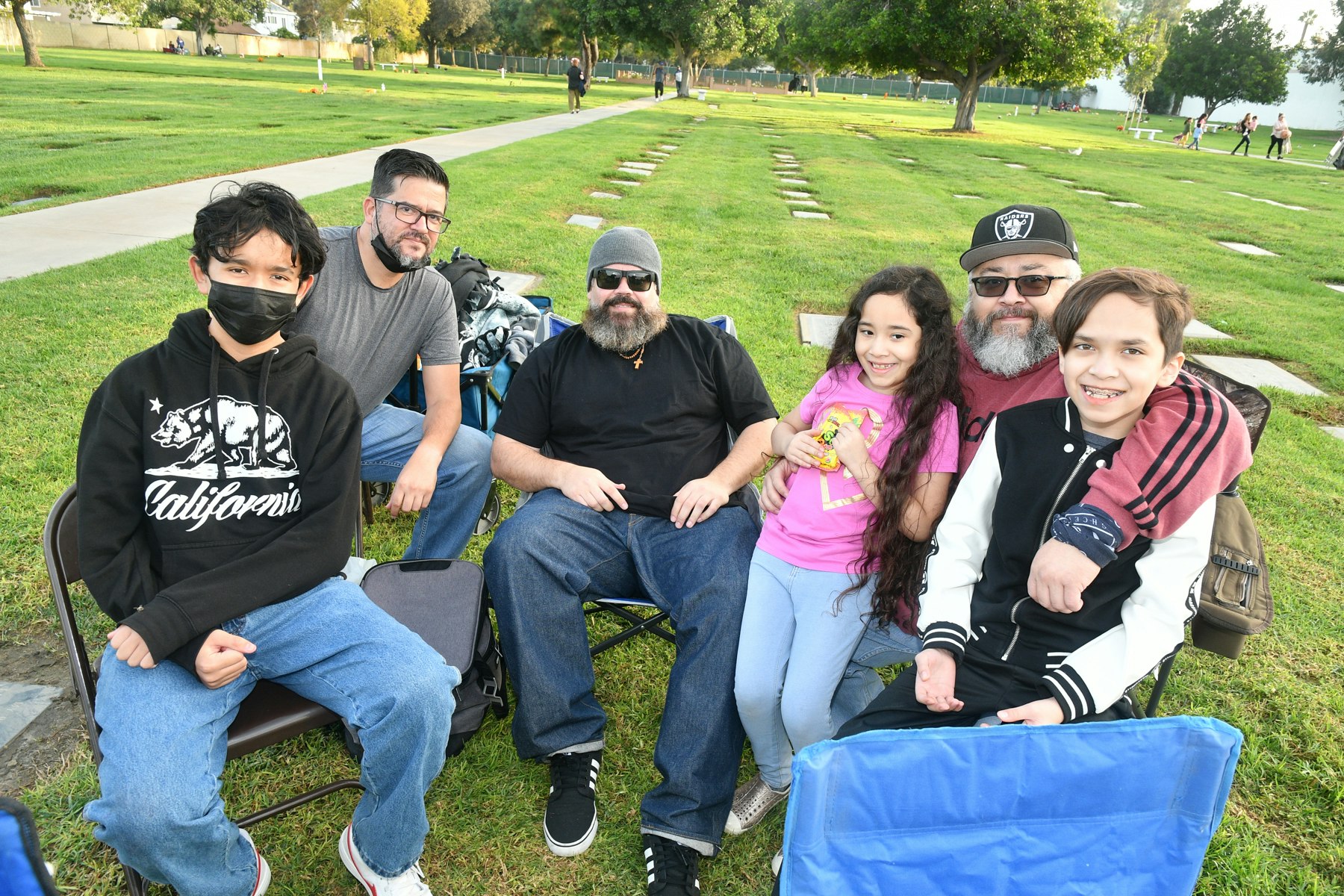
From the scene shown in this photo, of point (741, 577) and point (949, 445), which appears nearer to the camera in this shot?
point (949, 445)

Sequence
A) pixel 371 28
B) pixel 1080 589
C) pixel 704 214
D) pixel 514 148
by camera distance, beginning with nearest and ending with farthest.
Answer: pixel 1080 589
pixel 704 214
pixel 514 148
pixel 371 28

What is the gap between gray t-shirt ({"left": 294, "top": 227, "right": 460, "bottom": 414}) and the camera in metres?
3.27

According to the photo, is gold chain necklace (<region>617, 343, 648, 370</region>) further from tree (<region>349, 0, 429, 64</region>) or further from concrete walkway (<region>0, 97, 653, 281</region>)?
tree (<region>349, 0, 429, 64</region>)

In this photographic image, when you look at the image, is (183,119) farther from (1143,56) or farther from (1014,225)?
(1143,56)

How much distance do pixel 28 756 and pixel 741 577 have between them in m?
2.36

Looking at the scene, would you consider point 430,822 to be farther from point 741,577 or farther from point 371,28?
point 371,28

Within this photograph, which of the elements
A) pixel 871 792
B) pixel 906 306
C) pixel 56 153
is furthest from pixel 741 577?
pixel 56 153

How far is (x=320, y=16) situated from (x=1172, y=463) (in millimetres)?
74793

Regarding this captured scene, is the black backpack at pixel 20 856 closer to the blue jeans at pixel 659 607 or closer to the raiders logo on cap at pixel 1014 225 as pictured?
the blue jeans at pixel 659 607

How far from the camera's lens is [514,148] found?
15.7m

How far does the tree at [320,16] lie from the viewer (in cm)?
5133

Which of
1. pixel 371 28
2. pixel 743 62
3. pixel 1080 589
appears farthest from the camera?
pixel 743 62

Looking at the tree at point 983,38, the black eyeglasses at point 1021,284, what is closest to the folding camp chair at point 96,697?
the black eyeglasses at point 1021,284

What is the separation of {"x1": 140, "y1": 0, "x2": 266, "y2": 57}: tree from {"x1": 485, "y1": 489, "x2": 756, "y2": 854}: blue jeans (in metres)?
66.1
